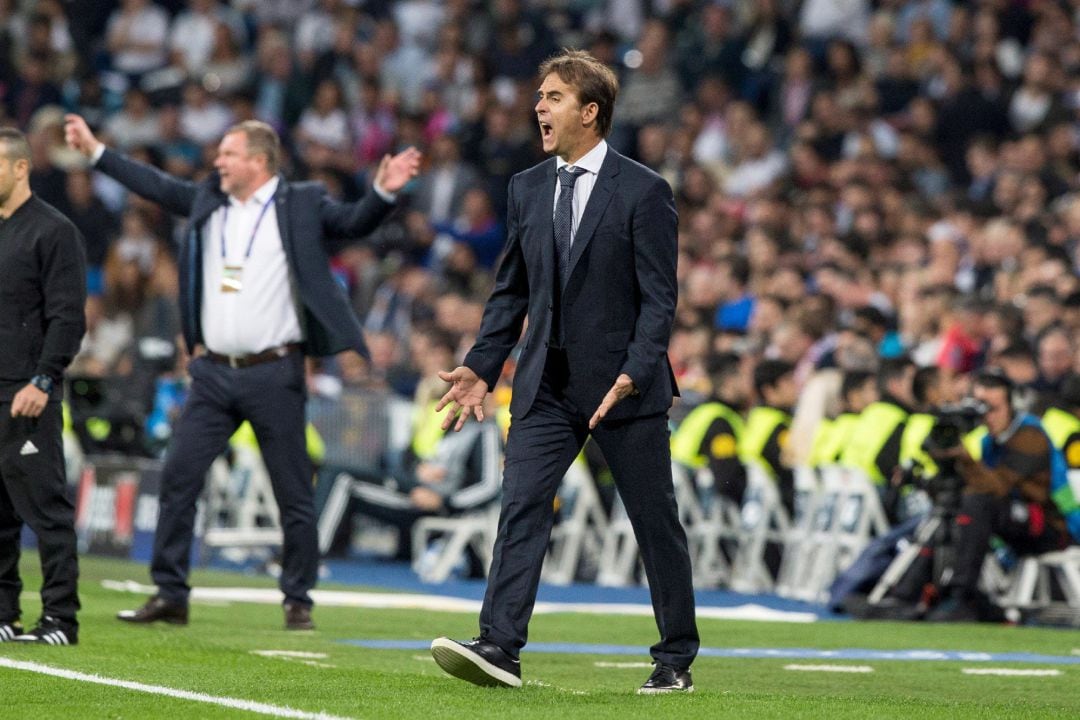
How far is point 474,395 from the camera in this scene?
7816mm

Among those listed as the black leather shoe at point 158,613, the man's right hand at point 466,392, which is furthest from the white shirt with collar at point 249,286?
the man's right hand at point 466,392

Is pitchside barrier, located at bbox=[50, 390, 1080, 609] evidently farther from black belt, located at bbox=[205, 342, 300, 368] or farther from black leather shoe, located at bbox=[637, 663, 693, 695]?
black leather shoe, located at bbox=[637, 663, 693, 695]

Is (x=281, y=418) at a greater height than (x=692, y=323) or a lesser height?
lesser

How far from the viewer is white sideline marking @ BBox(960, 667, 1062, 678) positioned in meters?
9.39

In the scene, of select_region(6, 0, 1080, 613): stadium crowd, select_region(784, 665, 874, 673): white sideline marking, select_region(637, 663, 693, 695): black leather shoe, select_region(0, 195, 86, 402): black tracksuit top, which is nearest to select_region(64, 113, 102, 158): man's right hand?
select_region(0, 195, 86, 402): black tracksuit top

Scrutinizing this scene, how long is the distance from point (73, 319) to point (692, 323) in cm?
938

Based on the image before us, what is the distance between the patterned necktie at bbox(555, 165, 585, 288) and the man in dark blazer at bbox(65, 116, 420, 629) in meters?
2.78

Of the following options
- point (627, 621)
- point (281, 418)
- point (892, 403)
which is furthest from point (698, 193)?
point (281, 418)

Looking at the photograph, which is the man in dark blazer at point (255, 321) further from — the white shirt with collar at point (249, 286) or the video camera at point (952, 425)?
the video camera at point (952, 425)

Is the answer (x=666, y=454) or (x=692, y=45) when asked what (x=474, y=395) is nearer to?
(x=666, y=454)

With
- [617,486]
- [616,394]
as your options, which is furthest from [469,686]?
[616,394]

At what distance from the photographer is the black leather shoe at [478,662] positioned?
740 centimetres

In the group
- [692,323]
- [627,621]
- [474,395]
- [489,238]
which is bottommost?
[627,621]

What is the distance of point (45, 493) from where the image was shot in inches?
352
